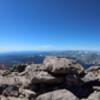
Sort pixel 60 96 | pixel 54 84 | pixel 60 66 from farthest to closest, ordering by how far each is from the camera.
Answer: pixel 54 84
pixel 60 66
pixel 60 96

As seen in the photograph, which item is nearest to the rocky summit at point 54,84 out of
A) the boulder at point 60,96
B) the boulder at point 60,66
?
the boulder at point 60,66

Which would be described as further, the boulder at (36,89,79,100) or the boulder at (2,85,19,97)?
the boulder at (2,85,19,97)

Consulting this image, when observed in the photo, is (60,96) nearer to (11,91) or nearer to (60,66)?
(60,66)

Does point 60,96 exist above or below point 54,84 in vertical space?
below

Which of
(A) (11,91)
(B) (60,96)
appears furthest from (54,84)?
(A) (11,91)

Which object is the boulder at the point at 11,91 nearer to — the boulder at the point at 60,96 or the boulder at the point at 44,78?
the boulder at the point at 44,78

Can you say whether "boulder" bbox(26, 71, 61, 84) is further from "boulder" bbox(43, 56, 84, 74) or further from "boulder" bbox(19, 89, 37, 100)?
"boulder" bbox(19, 89, 37, 100)

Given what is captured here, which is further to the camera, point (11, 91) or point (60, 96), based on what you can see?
point (11, 91)

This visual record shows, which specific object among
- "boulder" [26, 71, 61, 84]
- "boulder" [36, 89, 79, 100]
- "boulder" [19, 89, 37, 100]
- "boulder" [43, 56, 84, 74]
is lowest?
"boulder" [19, 89, 37, 100]

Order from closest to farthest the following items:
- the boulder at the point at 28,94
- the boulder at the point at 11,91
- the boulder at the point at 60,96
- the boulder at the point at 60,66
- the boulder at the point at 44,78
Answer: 1. the boulder at the point at 60,96
2. the boulder at the point at 28,94
3. the boulder at the point at 11,91
4. the boulder at the point at 44,78
5. the boulder at the point at 60,66

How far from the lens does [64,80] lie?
25.9 meters

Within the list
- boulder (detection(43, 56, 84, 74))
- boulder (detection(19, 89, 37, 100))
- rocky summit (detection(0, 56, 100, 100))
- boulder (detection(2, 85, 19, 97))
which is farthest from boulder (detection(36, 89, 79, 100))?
boulder (detection(43, 56, 84, 74))

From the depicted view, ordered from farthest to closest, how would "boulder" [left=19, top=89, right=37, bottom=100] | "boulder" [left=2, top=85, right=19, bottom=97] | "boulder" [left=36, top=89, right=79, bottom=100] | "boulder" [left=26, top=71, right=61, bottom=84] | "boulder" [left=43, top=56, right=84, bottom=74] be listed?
"boulder" [left=43, top=56, right=84, bottom=74], "boulder" [left=26, top=71, right=61, bottom=84], "boulder" [left=2, top=85, right=19, bottom=97], "boulder" [left=19, top=89, right=37, bottom=100], "boulder" [left=36, top=89, right=79, bottom=100]

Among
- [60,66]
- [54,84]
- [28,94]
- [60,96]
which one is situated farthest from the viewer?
[54,84]
